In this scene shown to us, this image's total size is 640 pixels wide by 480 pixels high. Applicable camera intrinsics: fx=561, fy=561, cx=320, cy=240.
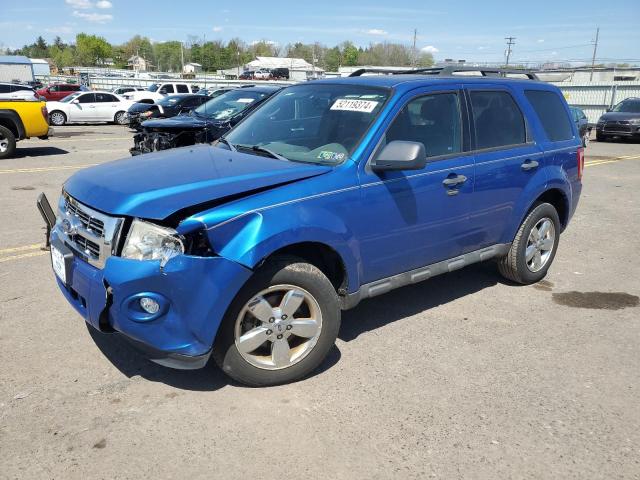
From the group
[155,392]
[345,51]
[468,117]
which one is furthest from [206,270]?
[345,51]

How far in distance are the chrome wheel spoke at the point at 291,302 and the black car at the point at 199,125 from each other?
5706mm

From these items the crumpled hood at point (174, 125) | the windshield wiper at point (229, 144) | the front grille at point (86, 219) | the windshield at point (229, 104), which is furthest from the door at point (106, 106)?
the front grille at point (86, 219)

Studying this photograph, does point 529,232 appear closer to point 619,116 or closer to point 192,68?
point 619,116

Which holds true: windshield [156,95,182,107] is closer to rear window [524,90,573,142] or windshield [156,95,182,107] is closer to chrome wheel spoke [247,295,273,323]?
rear window [524,90,573,142]

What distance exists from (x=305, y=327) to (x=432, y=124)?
186cm

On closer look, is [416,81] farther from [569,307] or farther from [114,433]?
[114,433]

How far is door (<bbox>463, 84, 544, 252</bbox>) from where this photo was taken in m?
4.50

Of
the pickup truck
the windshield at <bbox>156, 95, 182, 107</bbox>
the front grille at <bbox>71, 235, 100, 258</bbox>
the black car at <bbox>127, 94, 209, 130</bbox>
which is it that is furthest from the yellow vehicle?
the pickup truck

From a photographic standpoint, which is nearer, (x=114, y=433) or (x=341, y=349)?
(x=114, y=433)

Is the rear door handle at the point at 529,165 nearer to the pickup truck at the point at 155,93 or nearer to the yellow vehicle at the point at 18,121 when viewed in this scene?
the yellow vehicle at the point at 18,121

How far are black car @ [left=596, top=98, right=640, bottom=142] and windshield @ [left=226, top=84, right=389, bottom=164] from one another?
19064 millimetres

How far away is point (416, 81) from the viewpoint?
4.22 meters

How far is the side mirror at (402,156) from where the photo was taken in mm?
3578

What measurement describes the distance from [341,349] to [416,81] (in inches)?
81.3
